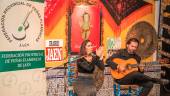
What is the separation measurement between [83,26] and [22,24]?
101 centimetres

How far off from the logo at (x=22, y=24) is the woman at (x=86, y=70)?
2.54 ft


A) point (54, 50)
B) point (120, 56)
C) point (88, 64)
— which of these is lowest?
point (88, 64)

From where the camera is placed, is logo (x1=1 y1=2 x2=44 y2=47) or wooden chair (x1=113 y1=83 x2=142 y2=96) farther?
wooden chair (x1=113 y1=83 x2=142 y2=96)

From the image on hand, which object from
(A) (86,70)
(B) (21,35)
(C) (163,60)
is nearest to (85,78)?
(A) (86,70)

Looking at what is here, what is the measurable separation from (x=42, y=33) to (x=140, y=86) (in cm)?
193

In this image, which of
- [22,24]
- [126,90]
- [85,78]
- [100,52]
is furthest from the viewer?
[126,90]

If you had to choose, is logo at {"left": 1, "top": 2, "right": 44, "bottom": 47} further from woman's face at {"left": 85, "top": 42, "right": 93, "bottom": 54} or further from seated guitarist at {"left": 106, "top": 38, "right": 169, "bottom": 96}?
seated guitarist at {"left": 106, "top": 38, "right": 169, "bottom": 96}

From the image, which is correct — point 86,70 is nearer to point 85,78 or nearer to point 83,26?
point 85,78

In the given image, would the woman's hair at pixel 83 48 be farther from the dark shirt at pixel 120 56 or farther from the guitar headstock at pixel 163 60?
the guitar headstock at pixel 163 60

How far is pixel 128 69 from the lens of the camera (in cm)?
439

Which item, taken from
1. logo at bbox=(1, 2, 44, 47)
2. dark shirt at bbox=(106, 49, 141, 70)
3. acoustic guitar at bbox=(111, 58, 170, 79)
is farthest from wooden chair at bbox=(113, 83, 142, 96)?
logo at bbox=(1, 2, 44, 47)

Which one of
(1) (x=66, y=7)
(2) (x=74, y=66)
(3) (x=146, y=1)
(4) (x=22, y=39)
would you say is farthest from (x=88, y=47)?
(3) (x=146, y=1)

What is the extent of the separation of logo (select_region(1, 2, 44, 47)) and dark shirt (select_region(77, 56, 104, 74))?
78 cm

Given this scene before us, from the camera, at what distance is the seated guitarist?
4.34 metres
